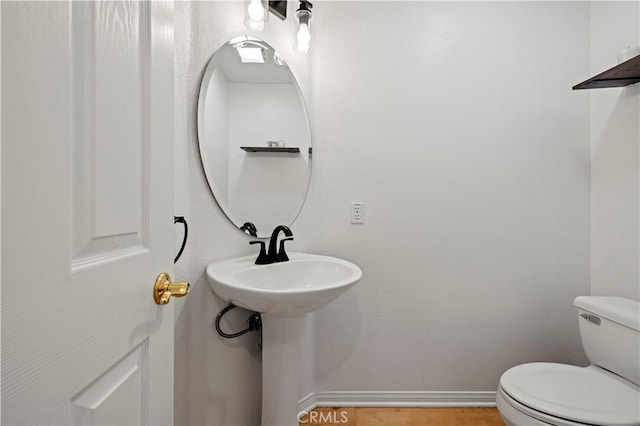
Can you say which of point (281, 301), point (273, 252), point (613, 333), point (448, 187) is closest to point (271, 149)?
point (273, 252)

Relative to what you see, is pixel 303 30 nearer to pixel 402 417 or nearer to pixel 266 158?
pixel 266 158

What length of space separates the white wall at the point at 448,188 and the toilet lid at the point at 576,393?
0.44 m

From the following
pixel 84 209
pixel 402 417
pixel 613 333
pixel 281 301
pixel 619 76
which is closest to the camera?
pixel 84 209

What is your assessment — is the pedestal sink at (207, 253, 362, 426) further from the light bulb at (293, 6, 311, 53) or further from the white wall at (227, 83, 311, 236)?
the light bulb at (293, 6, 311, 53)

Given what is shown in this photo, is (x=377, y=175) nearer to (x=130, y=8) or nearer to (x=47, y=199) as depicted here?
(x=130, y=8)

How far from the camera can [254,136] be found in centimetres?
158

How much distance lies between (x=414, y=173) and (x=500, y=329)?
98 centimetres

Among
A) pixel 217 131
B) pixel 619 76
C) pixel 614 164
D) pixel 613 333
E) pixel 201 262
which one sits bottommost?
pixel 613 333

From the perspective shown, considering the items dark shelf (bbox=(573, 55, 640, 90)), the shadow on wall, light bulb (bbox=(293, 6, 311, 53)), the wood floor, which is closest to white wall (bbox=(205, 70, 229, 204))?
light bulb (bbox=(293, 6, 311, 53))

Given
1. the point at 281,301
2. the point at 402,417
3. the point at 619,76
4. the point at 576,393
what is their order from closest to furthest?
1. the point at 281,301
2. the point at 576,393
3. the point at 619,76
4. the point at 402,417

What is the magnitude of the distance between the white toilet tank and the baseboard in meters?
0.61

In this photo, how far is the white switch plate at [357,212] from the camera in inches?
72.1

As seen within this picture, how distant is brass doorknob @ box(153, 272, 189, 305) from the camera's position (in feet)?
2.18

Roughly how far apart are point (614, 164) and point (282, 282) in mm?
1733
